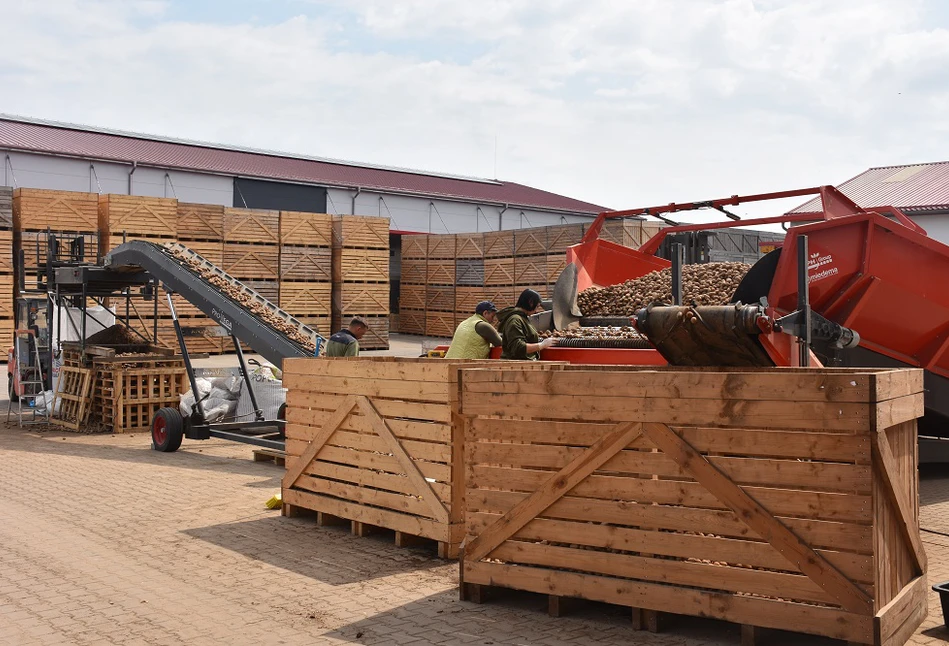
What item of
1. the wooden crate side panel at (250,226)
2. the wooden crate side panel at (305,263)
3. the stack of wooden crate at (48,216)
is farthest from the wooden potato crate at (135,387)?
the wooden crate side panel at (305,263)

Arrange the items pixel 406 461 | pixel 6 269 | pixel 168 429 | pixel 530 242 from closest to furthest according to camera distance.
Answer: pixel 406 461 → pixel 168 429 → pixel 6 269 → pixel 530 242

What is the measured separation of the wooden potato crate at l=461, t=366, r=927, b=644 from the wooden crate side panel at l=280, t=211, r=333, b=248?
2107 centimetres

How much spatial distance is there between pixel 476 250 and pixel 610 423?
22331 millimetres

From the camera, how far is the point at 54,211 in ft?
75.6

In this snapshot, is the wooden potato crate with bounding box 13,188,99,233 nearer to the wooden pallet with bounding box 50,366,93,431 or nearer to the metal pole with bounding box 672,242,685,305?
the wooden pallet with bounding box 50,366,93,431

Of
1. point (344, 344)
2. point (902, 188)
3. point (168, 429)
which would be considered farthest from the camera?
point (902, 188)

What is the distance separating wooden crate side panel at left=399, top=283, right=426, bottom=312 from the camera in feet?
97.7

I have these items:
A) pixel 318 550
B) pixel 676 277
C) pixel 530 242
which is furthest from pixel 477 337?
pixel 530 242

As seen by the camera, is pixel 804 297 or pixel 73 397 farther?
pixel 73 397

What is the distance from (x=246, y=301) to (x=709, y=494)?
868cm

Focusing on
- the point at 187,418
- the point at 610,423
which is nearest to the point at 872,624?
the point at 610,423

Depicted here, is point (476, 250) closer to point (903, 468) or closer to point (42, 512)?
point (42, 512)

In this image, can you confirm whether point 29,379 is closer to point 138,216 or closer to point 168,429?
point 168,429

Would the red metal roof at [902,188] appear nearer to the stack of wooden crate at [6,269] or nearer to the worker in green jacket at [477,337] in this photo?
the stack of wooden crate at [6,269]
